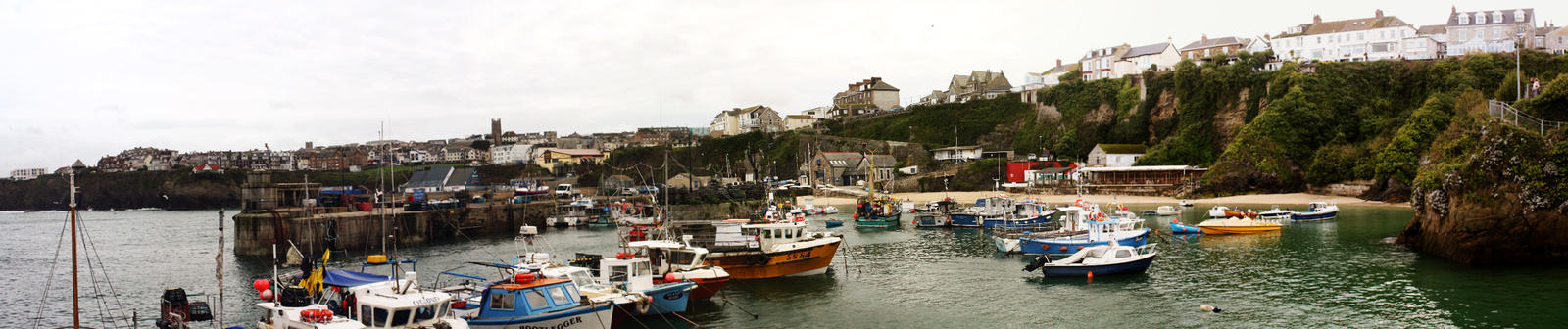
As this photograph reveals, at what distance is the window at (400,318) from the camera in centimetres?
1752

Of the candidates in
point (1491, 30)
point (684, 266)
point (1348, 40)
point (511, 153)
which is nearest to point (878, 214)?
point (684, 266)

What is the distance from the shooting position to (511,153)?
180m

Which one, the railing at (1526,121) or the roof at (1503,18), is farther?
the roof at (1503,18)

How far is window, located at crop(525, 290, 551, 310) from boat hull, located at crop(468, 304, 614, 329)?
27 centimetres

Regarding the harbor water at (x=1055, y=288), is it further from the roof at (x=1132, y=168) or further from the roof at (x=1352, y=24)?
the roof at (x=1352, y=24)

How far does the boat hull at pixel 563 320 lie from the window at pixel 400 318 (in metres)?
2.06

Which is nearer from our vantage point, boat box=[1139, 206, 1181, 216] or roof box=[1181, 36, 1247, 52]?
boat box=[1139, 206, 1181, 216]

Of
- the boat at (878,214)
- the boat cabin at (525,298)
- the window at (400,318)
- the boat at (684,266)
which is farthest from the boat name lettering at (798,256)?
the boat at (878,214)

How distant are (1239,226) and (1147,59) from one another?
2497 inches

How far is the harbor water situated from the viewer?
2317 cm

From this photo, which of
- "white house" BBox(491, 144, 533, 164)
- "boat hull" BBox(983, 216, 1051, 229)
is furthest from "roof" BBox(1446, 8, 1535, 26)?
"white house" BBox(491, 144, 533, 164)

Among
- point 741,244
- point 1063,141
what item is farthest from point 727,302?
point 1063,141

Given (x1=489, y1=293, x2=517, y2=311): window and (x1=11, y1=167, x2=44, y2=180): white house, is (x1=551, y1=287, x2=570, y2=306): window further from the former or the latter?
(x1=11, y1=167, x2=44, y2=180): white house

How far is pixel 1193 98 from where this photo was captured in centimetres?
9038
